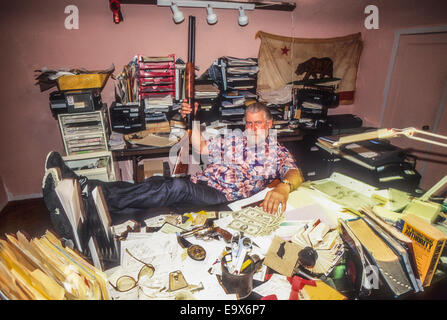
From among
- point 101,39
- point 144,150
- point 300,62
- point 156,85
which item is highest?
point 101,39

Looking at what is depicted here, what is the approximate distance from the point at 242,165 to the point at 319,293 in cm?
137

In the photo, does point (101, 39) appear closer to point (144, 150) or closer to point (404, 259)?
point (144, 150)

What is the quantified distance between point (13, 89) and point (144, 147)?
169cm

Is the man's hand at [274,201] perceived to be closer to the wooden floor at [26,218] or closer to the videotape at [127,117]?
the videotape at [127,117]

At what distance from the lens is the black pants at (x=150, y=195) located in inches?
74.9

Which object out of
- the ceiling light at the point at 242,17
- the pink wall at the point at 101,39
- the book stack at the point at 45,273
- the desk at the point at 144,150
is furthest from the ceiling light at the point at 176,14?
the book stack at the point at 45,273

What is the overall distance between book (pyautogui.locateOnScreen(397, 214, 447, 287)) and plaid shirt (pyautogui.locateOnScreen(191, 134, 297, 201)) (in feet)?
3.64

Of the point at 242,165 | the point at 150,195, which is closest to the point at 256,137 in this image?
the point at 242,165

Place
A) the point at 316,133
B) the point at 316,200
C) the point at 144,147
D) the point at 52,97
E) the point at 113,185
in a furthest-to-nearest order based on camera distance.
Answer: the point at 316,133 → the point at 144,147 → the point at 52,97 → the point at 113,185 → the point at 316,200

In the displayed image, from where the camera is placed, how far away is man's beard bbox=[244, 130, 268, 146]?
2242 millimetres

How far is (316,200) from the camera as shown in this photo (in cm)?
174

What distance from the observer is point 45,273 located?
2.97 ft

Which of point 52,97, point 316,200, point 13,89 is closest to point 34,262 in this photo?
point 316,200

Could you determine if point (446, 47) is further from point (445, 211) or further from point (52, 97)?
point (52, 97)
